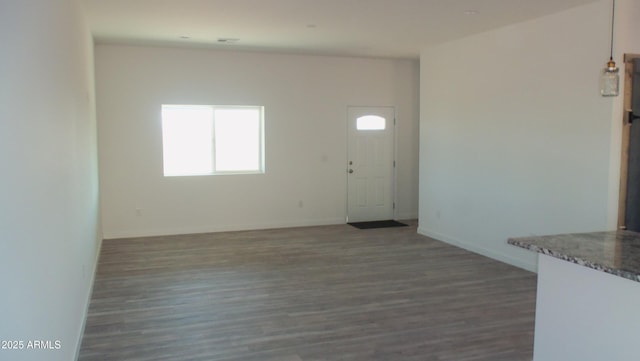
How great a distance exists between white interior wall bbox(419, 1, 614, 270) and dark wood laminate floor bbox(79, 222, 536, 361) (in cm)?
60

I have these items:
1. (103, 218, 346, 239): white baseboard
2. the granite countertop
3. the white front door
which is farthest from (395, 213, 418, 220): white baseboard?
the granite countertop

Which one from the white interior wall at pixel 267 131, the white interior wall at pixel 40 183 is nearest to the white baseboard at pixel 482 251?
the white interior wall at pixel 267 131

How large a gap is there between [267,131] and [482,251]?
388 cm

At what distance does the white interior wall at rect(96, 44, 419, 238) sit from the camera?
7.54 meters

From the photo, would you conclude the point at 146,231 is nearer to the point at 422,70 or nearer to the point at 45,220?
the point at 422,70

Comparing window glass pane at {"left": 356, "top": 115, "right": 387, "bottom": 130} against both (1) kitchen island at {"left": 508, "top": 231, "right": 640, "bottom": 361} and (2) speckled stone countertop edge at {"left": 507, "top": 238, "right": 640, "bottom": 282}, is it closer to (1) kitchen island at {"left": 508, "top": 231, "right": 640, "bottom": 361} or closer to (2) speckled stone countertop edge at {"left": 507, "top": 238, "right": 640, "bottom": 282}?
(1) kitchen island at {"left": 508, "top": 231, "right": 640, "bottom": 361}

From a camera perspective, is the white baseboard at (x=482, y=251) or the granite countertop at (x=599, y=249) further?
the white baseboard at (x=482, y=251)

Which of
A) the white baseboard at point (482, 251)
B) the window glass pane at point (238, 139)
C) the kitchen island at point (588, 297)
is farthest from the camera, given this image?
the window glass pane at point (238, 139)

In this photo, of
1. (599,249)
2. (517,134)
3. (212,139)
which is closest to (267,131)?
(212,139)

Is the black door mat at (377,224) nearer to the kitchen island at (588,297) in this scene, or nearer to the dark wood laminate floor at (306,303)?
the dark wood laminate floor at (306,303)

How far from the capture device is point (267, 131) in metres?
8.30

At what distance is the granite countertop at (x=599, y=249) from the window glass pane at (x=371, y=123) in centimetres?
605

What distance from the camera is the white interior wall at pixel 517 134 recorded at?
16.3 ft

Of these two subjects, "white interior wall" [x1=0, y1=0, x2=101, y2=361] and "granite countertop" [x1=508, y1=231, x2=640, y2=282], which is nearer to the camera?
"white interior wall" [x1=0, y1=0, x2=101, y2=361]
